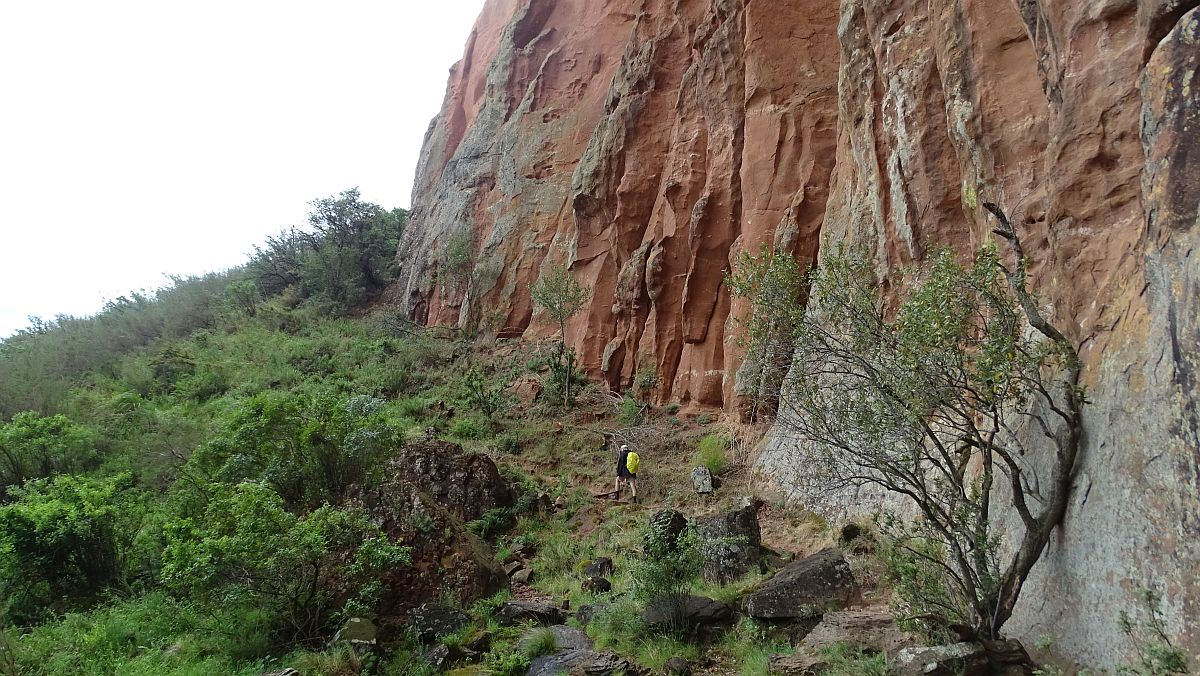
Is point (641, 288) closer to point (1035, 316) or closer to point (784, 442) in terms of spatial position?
point (784, 442)

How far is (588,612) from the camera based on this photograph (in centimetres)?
823

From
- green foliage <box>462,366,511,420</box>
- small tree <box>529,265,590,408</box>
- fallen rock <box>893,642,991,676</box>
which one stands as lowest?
fallen rock <box>893,642,991,676</box>

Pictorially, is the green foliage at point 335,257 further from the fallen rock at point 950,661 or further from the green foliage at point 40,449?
the fallen rock at point 950,661

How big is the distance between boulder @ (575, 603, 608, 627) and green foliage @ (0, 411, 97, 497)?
49.6ft

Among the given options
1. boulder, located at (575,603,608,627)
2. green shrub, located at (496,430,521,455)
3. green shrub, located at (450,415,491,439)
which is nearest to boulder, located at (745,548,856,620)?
boulder, located at (575,603,608,627)

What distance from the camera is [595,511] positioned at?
1338cm

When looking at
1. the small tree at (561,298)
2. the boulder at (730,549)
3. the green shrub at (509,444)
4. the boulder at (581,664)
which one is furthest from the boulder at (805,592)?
the small tree at (561,298)

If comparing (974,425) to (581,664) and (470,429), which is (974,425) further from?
(470,429)

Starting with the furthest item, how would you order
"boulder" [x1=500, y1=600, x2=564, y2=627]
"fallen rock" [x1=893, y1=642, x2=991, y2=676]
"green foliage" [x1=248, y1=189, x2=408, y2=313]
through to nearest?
"green foliage" [x1=248, y1=189, x2=408, y2=313] < "boulder" [x1=500, y1=600, x2=564, y2=627] < "fallen rock" [x1=893, y1=642, x2=991, y2=676]

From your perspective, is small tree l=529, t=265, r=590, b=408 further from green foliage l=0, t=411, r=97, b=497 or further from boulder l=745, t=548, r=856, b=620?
boulder l=745, t=548, r=856, b=620

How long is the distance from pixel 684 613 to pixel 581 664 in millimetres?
1268

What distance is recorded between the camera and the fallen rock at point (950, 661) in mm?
4375

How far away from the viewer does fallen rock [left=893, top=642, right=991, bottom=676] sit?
4.38 metres

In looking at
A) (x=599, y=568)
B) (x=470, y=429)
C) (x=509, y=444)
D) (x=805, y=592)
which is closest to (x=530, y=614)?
(x=599, y=568)
